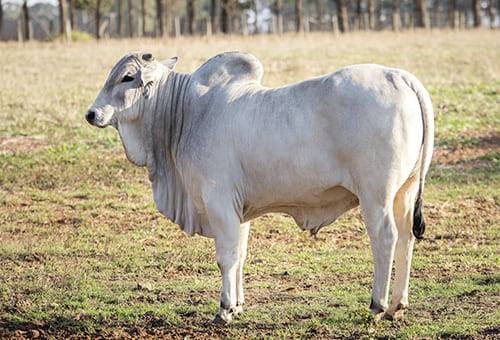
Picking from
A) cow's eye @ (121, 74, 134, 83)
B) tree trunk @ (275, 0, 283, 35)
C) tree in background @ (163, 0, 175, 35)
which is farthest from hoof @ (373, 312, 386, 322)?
tree in background @ (163, 0, 175, 35)

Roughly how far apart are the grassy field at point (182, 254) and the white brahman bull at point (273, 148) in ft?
1.57

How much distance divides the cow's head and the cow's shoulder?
14.2 inches

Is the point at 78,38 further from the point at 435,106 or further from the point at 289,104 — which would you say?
the point at 289,104

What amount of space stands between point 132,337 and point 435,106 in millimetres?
12046

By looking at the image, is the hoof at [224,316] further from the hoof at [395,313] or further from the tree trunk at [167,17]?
the tree trunk at [167,17]

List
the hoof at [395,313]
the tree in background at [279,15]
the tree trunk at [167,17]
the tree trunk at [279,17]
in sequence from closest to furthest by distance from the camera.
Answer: the hoof at [395,313] < the tree trunk at [279,17] < the tree in background at [279,15] < the tree trunk at [167,17]

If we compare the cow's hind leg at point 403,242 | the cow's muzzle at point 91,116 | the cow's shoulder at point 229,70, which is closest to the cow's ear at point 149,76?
the cow's shoulder at point 229,70

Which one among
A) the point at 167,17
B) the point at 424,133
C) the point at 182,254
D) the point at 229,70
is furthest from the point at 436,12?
the point at 424,133

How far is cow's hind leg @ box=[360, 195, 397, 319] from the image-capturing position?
6105mm

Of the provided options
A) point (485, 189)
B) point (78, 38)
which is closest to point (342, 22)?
point (78, 38)

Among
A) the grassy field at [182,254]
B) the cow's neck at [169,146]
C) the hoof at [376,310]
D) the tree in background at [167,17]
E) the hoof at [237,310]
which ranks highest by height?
the tree in background at [167,17]

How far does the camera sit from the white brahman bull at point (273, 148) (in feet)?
20.0

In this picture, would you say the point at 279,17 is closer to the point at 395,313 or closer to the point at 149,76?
the point at 149,76

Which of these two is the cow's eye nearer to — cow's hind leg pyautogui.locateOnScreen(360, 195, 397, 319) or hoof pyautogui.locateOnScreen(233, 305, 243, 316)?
hoof pyautogui.locateOnScreen(233, 305, 243, 316)
